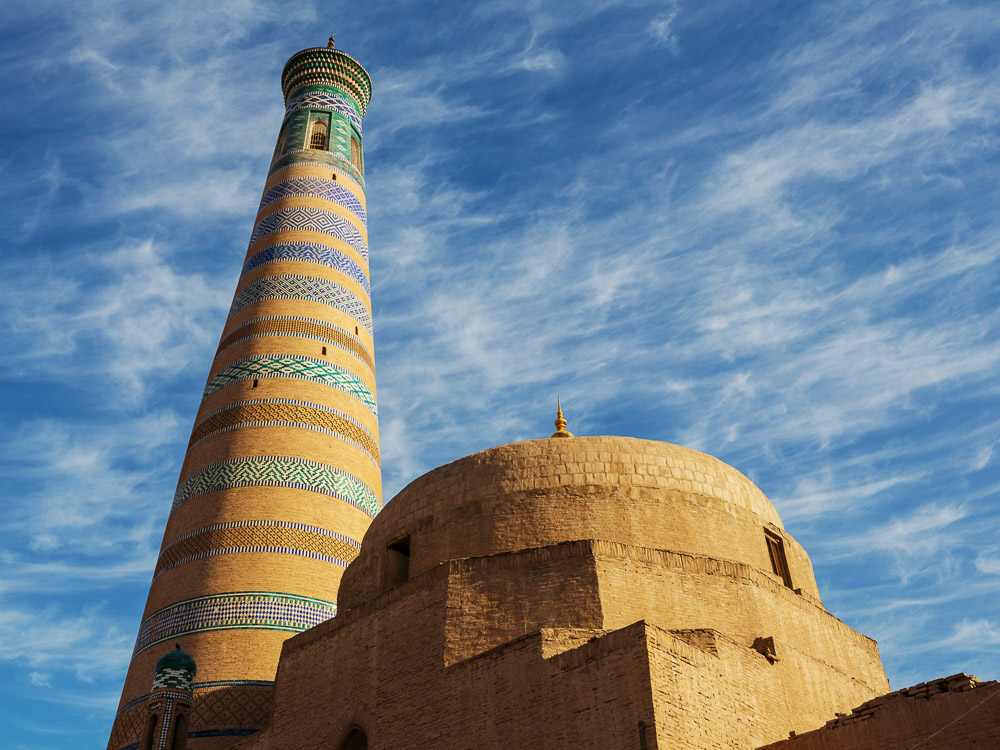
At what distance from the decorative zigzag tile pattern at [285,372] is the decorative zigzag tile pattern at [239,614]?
2932 mm

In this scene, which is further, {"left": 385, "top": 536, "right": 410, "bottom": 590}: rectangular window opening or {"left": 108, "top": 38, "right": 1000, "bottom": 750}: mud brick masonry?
{"left": 385, "top": 536, "right": 410, "bottom": 590}: rectangular window opening

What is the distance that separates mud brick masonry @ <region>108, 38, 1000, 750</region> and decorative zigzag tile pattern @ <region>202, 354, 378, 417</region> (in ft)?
0.08

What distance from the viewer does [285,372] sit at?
11.6 m

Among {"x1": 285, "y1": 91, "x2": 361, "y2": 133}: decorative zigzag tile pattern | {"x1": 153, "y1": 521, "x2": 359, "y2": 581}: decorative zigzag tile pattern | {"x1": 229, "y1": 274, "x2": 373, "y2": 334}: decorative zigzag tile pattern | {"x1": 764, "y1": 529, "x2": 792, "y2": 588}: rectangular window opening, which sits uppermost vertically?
{"x1": 285, "y1": 91, "x2": 361, "y2": 133}: decorative zigzag tile pattern

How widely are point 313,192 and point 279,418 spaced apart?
13.9 ft

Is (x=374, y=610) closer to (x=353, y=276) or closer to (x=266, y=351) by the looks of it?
(x=266, y=351)

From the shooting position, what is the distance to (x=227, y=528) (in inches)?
404

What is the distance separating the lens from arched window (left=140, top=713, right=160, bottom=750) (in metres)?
8.70

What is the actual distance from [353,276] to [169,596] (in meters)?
5.16

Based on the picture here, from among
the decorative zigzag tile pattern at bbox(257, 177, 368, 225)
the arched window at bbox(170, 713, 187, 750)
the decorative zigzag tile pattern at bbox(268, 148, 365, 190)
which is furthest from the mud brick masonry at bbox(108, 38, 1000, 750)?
the decorative zigzag tile pattern at bbox(268, 148, 365, 190)

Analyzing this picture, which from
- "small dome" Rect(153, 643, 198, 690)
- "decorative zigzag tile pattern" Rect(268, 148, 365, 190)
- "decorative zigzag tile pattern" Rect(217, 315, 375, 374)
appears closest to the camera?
"small dome" Rect(153, 643, 198, 690)

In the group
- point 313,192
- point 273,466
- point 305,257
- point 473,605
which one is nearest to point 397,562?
point 473,605

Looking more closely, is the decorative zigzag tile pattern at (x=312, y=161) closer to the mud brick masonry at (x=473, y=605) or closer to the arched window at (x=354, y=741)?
the mud brick masonry at (x=473, y=605)

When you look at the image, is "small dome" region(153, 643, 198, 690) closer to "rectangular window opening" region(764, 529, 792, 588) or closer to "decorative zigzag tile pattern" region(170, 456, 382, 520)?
"decorative zigzag tile pattern" region(170, 456, 382, 520)
